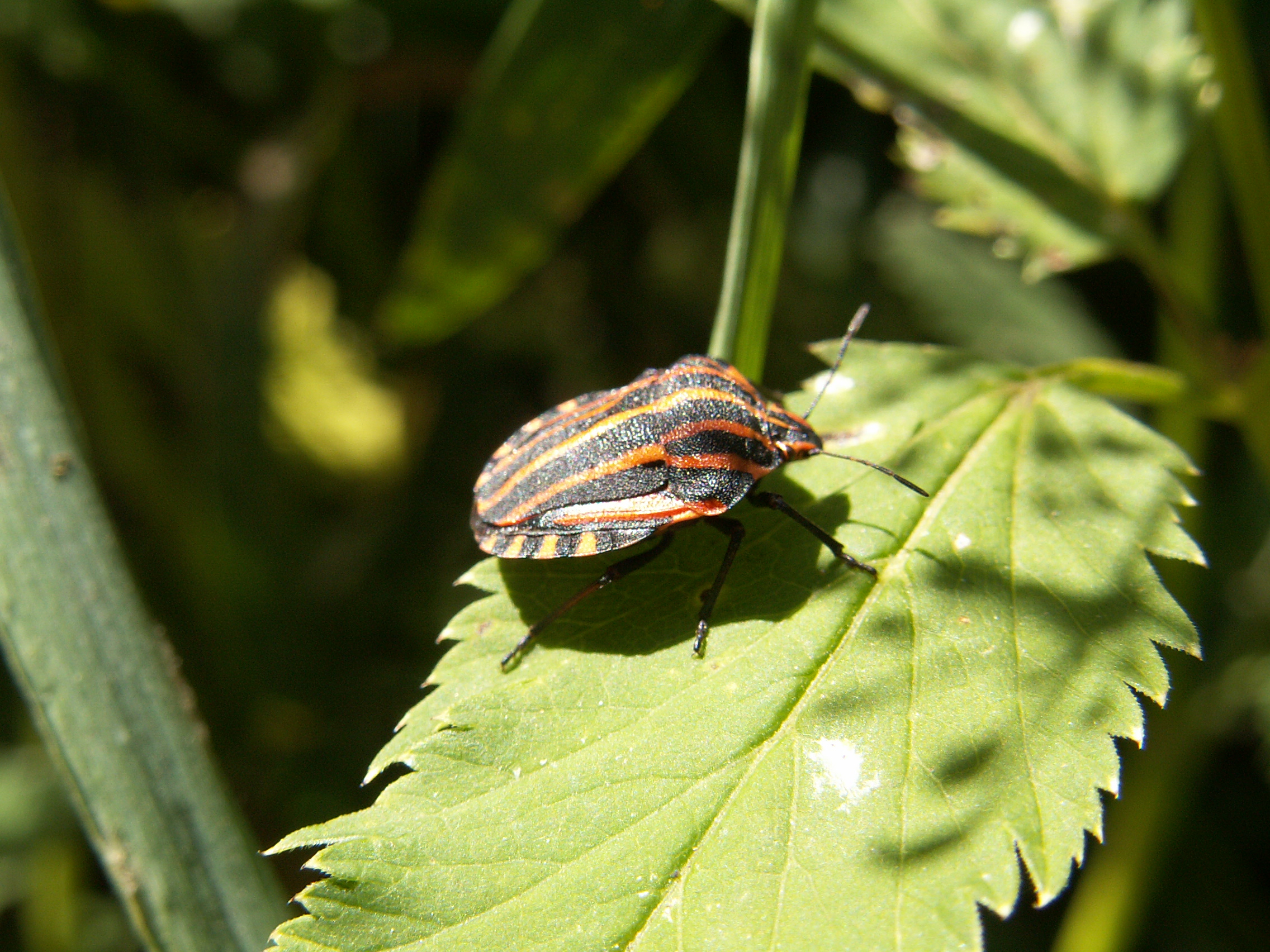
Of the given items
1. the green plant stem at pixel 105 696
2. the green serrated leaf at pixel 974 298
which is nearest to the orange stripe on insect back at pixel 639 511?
the green plant stem at pixel 105 696

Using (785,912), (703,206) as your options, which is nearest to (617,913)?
(785,912)

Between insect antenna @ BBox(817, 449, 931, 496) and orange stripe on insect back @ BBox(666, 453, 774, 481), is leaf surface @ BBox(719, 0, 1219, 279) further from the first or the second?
orange stripe on insect back @ BBox(666, 453, 774, 481)

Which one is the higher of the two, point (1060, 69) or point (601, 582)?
point (1060, 69)

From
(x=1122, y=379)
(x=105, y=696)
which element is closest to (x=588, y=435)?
(x=105, y=696)

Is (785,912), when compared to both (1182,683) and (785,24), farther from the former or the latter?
(1182,683)

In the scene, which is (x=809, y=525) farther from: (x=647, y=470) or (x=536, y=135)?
(x=536, y=135)

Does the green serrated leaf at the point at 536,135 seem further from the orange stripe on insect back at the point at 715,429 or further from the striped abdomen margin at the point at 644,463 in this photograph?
the orange stripe on insect back at the point at 715,429
